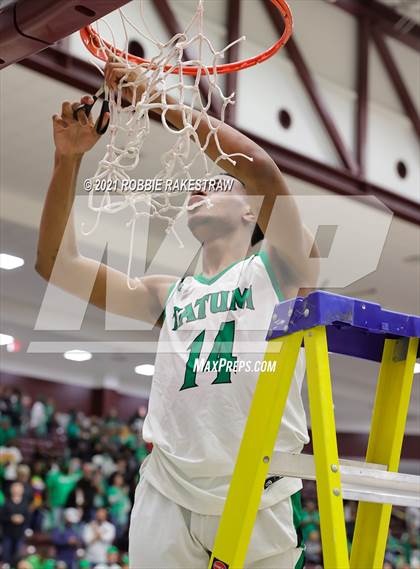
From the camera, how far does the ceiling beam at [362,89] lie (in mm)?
6777

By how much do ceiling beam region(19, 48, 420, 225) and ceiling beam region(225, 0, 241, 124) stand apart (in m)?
0.18

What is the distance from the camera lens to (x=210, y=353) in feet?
8.25

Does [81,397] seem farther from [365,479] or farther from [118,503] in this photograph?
[365,479]

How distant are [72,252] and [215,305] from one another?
544 mm

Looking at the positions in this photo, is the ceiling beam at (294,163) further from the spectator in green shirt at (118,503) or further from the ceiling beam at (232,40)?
the spectator in green shirt at (118,503)

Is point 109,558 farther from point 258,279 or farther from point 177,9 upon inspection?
point 258,279

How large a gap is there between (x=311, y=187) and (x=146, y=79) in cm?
410

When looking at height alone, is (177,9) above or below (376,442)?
above

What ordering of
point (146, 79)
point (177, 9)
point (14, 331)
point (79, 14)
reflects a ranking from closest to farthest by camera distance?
point (79, 14), point (146, 79), point (177, 9), point (14, 331)

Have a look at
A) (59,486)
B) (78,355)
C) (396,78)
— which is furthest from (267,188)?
(78,355)

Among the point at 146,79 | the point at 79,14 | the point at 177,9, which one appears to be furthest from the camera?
the point at 177,9

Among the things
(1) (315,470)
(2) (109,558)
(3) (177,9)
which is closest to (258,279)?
(1) (315,470)

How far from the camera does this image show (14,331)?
473 inches

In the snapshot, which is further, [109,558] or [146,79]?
[109,558]
